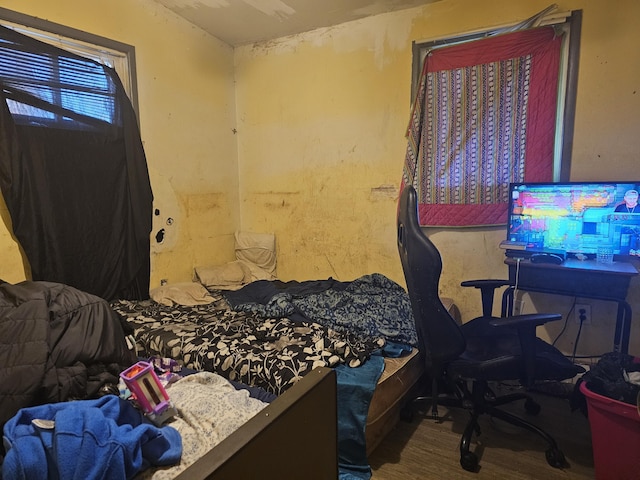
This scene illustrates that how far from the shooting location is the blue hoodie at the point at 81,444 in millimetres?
993

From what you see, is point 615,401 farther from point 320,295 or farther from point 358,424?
point 320,295

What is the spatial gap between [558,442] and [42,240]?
10.1 ft

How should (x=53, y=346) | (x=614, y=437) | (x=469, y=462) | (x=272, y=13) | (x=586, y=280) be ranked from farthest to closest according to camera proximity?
(x=272, y=13), (x=586, y=280), (x=469, y=462), (x=614, y=437), (x=53, y=346)

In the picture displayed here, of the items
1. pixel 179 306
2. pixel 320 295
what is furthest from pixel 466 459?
pixel 179 306

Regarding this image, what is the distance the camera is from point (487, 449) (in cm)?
198

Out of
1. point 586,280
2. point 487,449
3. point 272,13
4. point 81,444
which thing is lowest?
point 487,449

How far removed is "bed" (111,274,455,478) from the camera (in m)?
1.77

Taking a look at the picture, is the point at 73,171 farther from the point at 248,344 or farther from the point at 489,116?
the point at 489,116

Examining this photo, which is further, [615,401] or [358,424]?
[358,424]

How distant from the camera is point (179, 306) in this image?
2.78 metres

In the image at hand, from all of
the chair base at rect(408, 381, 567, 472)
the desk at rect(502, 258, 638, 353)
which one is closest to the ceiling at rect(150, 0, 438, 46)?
the desk at rect(502, 258, 638, 353)

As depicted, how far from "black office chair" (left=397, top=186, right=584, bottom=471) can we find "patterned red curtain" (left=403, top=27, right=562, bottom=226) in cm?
107

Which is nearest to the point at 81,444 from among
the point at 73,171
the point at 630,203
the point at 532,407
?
the point at 73,171

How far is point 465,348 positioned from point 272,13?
271 centimetres
